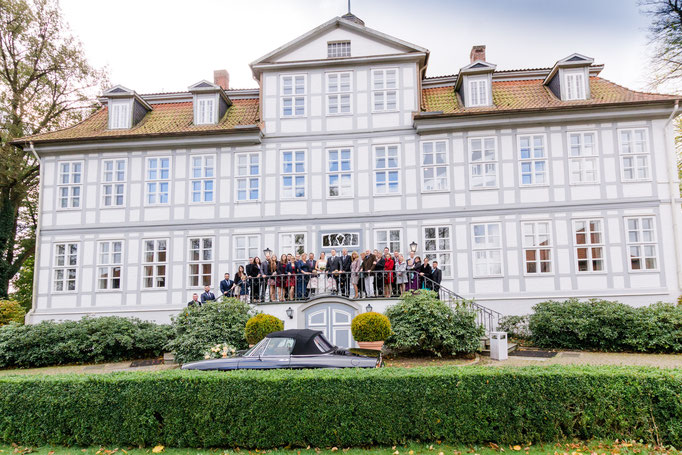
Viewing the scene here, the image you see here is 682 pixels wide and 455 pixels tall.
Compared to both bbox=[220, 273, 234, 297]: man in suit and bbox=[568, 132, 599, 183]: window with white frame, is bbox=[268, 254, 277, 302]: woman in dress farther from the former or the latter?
bbox=[568, 132, 599, 183]: window with white frame

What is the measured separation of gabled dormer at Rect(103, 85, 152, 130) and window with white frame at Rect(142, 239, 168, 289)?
5.49m

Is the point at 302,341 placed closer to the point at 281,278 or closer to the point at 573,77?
the point at 281,278

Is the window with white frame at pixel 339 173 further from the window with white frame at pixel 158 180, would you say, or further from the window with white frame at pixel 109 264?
the window with white frame at pixel 109 264

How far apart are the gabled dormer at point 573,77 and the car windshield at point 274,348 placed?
15.8 meters

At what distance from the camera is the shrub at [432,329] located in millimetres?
13961

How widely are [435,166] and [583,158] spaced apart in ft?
18.6

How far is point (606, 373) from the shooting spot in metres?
8.05

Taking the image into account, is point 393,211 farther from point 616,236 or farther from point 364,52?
point 616,236

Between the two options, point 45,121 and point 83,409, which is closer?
point 83,409

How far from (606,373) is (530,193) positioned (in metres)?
12.2

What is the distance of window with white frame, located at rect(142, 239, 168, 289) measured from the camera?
20234 millimetres

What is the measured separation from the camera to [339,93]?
20.8 meters

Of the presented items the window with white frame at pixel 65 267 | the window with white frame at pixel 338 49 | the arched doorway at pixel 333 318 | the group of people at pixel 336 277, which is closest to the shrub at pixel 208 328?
the group of people at pixel 336 277

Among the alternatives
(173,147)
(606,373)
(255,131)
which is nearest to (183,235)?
(173,147)
